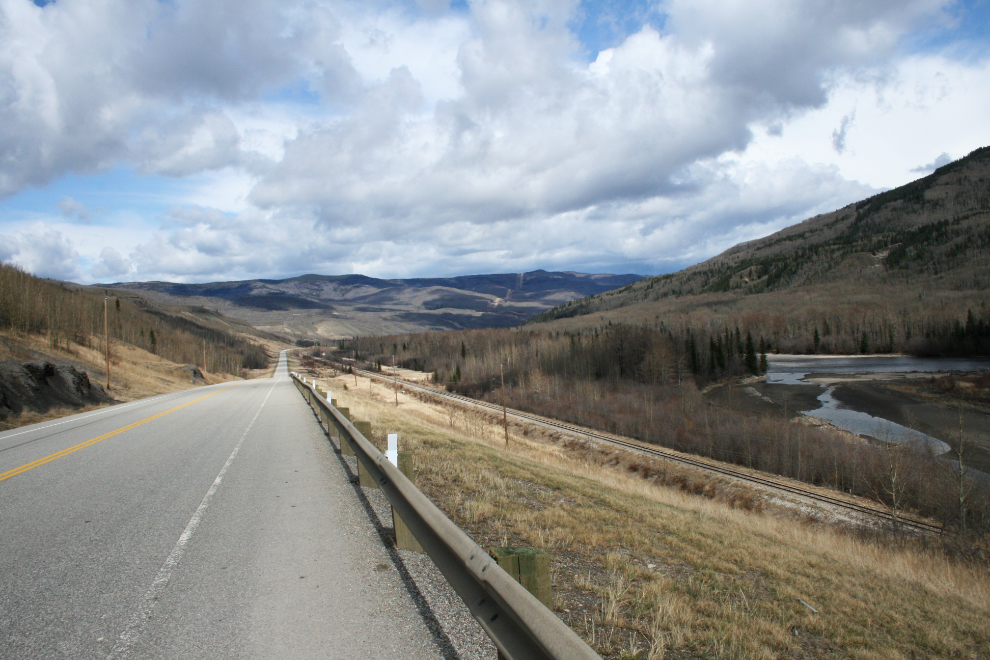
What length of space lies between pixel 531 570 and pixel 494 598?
27cm

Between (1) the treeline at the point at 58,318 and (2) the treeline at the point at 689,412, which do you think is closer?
(2) the treeline at the point at 689,412

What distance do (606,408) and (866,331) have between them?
104449 millimetres

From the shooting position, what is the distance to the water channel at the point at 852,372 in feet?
197

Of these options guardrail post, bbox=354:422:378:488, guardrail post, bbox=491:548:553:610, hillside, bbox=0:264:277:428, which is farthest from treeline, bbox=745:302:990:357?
guardrail post, bbox=491:548:553:610

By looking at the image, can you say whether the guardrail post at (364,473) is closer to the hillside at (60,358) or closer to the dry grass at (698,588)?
the dry grass at (698,588)

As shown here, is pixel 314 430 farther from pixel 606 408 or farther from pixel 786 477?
pixel 606 408

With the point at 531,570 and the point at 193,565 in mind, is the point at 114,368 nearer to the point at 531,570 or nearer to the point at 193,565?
the point at 193,565

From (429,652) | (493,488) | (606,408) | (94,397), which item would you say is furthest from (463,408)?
(429,652)

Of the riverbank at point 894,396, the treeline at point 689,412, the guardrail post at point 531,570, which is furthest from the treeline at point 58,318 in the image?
the riverbank at point 894,396

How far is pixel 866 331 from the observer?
447 ft

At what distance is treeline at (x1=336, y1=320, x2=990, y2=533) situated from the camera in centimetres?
3625

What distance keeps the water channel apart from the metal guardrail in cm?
6118

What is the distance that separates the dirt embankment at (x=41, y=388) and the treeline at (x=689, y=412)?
42779 mm

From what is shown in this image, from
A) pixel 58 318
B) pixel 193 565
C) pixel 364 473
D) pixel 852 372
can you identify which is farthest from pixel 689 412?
pixel 58 318
